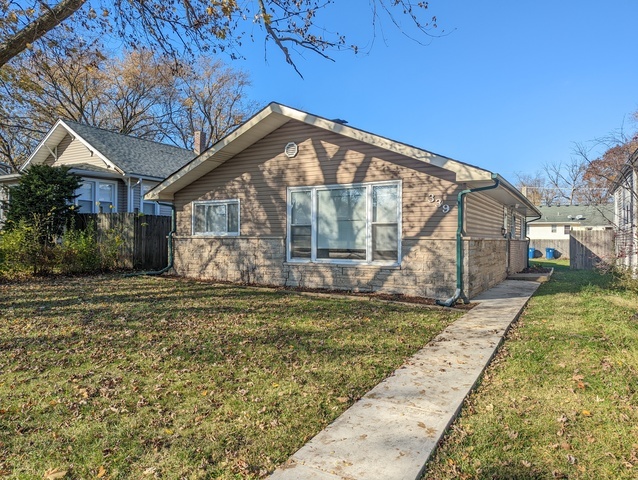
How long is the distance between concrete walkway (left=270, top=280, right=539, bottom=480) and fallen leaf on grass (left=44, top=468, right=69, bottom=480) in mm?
1270

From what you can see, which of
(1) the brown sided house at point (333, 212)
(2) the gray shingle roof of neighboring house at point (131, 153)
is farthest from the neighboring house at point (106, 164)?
(1) the brown sided house at point (333, 212)

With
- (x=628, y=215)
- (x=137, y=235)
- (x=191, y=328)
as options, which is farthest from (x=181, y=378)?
(x=628, y=215)

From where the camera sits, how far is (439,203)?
8.72 meters

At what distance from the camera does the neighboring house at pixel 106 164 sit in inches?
669

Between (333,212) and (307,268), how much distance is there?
152 centimetres

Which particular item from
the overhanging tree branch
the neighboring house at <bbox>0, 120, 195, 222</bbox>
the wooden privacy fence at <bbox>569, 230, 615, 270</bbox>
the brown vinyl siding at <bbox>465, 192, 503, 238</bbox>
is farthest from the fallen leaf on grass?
the wooden privacy fence at <bbox>569, 230, 615, 270</bbox>

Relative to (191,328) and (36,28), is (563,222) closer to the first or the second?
(191,328)

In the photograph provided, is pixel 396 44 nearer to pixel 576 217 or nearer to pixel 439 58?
pixel 439 58

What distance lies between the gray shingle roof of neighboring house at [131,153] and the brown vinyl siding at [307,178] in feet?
22.8

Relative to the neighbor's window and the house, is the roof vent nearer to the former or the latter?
the neighbor's window

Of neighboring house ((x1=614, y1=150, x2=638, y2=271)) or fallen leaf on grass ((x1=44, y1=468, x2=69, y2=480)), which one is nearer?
fallen leaf on grass ((x1=44, y1=468, x2=69, y2=480))

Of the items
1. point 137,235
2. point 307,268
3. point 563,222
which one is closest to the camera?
point 307,268

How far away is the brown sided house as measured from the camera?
28.7 feet

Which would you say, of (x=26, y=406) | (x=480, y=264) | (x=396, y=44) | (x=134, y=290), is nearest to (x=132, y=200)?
(x=134, y=290)
